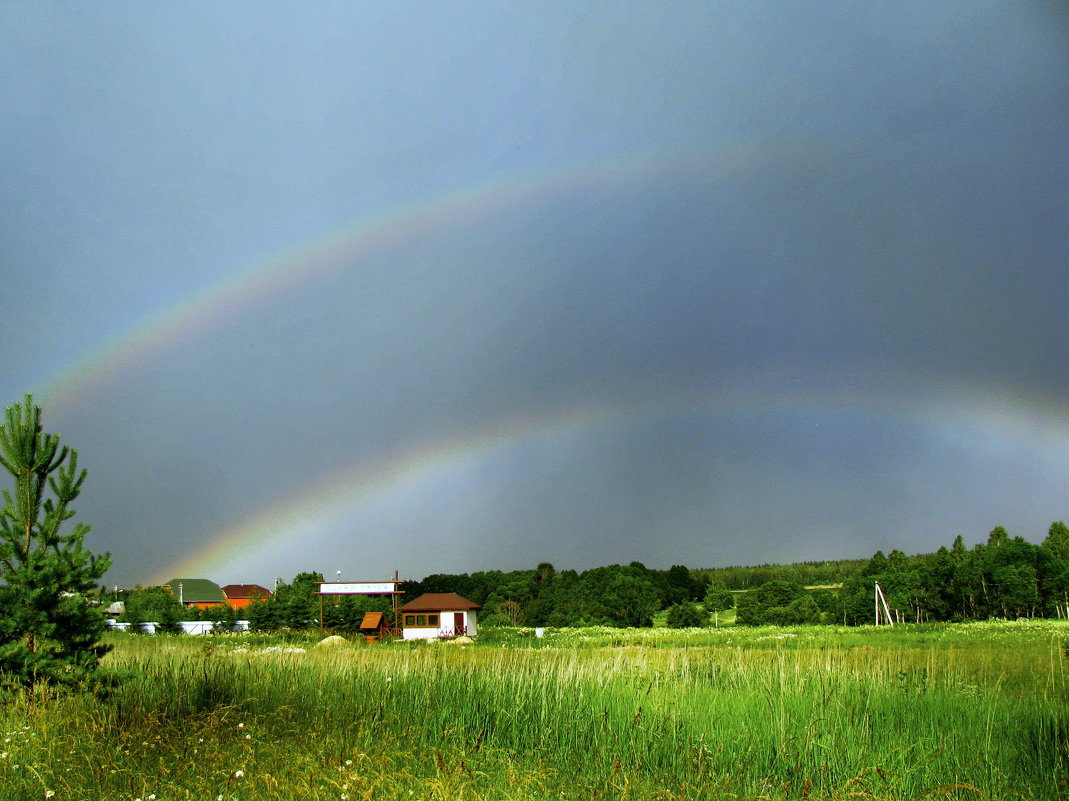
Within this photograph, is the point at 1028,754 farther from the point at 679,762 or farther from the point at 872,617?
the point at 872,617

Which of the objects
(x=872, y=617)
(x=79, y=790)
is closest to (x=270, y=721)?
(x=79, y=790)

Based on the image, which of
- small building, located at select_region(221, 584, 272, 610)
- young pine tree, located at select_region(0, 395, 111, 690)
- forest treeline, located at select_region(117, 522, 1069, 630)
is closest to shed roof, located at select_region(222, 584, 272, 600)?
small building, located at select_region(221, 584, 272, 610)

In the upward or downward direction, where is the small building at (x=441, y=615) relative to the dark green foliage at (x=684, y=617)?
upward

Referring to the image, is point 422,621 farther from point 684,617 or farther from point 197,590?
point 197,590

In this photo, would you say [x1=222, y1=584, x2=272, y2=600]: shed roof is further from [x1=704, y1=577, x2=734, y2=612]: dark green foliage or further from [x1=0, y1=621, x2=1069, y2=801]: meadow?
[x1=0, y1=621, x2=1069, y2=801]: meadow

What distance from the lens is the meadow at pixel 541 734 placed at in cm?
617

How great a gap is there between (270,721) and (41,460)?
17.0 ft

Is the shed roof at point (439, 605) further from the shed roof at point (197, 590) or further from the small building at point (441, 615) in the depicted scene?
the shed roof at point (197, 590)

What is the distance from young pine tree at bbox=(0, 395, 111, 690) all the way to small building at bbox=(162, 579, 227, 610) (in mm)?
110604

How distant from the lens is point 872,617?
7012 cm

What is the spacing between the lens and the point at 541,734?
365 inches

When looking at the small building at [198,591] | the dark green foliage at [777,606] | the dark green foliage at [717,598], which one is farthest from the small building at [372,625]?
the small building at [198,591]

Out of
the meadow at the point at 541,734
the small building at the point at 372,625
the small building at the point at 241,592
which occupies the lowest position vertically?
the small building at the point at 241,592

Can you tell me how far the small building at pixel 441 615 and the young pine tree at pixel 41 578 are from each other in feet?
163
